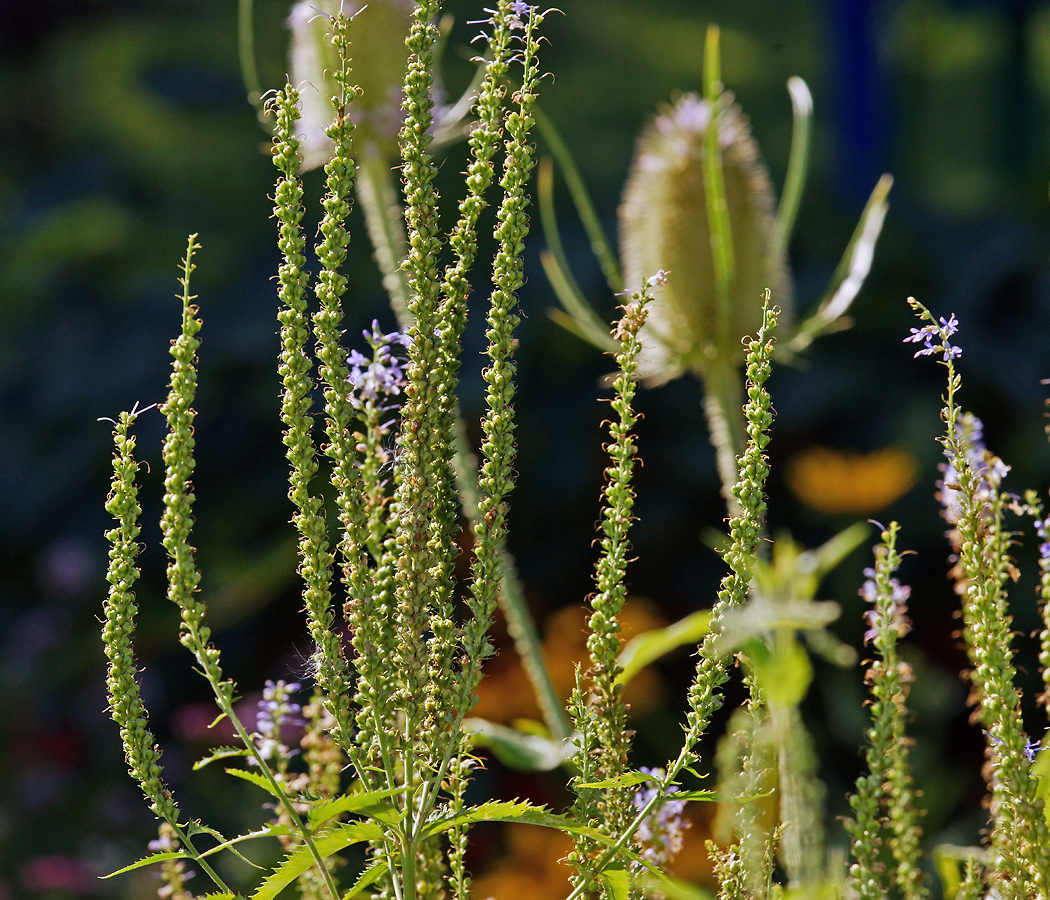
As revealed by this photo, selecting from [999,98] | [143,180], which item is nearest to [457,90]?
[143,180]

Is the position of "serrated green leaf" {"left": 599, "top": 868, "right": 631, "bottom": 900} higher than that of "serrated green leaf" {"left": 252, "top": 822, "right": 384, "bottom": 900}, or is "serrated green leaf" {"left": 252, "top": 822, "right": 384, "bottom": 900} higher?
"serrated green leaf" {"left": 252, "top": 822, "right": 384, "bottom": 900}

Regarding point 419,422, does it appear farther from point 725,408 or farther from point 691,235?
point 691,235

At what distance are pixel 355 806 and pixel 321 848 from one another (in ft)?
0.28

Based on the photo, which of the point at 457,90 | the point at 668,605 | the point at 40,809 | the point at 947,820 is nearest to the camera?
the point at 947,820

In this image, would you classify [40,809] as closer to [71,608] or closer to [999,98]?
[71,608]

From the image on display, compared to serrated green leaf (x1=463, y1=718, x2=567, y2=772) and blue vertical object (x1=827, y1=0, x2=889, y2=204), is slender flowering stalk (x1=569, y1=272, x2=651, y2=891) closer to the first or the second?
serrated green leaf (x1=463, y1=718, x2=567, y2=772)

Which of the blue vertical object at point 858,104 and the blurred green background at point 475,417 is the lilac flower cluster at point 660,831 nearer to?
the blurred green background at point 475,417

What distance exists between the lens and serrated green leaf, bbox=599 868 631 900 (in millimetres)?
584

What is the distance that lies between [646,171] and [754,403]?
96 cm

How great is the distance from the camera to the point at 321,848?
0.58 m

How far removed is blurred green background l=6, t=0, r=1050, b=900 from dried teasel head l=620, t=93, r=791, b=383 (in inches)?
38.2

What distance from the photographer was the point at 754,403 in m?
0.61

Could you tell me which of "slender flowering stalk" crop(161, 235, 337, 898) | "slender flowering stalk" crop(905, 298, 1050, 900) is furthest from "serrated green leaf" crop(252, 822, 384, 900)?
"slender flowering stalk" crop(905, 298, 1050, 900)

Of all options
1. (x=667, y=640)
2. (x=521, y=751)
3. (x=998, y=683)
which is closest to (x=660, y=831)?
(x=667, y=640)
